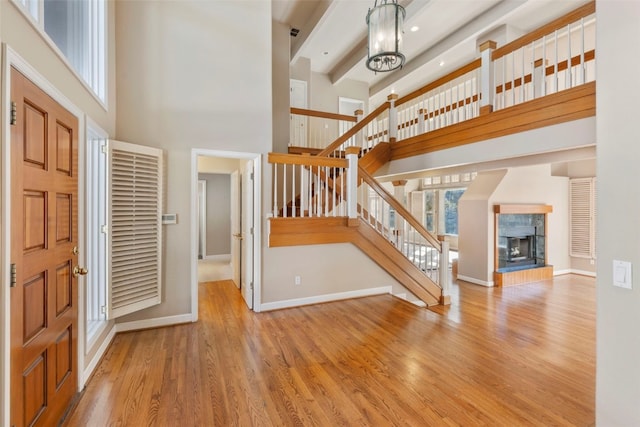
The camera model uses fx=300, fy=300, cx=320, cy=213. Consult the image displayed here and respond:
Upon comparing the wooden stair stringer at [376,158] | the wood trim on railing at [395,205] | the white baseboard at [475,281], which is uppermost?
the wooden stair stringer at [376,158]

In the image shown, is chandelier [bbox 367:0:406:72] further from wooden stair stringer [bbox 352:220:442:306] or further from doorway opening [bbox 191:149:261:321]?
wooden stair stringer [bbox 352:220:442:306]

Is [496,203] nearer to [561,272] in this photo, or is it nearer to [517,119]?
[561,272]

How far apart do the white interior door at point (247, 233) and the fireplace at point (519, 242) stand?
483 centimetres

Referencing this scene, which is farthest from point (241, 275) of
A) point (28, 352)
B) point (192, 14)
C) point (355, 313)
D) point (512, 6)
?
point (512, 6)

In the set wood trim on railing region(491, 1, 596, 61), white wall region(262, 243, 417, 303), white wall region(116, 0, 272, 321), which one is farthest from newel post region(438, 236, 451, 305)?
white wall region(116, 0, 272, 321)

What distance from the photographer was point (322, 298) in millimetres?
4340

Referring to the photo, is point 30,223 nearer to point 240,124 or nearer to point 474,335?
point 240,124

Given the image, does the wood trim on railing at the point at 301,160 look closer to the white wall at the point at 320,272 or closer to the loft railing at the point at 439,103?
the white wall at the point at 320,272

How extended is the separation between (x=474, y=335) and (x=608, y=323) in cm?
217

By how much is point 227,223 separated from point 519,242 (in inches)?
283

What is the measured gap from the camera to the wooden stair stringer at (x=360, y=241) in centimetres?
400

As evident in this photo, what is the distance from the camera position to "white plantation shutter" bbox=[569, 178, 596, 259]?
6664 millimetres

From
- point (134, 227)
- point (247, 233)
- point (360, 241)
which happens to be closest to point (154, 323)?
point (134, 227)

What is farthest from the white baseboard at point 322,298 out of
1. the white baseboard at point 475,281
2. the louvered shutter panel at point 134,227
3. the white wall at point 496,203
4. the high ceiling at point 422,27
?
the high ceiling at point 422,27
